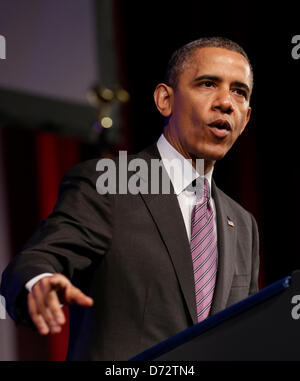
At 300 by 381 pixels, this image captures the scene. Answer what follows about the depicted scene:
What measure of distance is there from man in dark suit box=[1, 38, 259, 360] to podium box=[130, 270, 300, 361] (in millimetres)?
285

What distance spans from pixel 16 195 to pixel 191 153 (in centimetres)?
148

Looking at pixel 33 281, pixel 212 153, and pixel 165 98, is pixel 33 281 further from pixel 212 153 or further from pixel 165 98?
pixel 165 98

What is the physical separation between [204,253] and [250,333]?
1.59 feet

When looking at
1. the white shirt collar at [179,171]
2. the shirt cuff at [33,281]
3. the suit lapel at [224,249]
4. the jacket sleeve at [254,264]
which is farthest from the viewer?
the jacket sleeve at [254,264]

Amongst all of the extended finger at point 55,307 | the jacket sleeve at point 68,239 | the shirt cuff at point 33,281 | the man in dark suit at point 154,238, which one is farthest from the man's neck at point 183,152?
the extended finger at point 55,307

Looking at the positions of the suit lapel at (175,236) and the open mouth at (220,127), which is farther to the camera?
the open mouth at (220,127)

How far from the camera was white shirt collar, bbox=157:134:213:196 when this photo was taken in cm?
157

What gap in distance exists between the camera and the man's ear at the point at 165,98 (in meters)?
1.66

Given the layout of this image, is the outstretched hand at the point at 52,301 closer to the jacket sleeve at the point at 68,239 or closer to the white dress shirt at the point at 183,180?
the jacket sleeve at the point at 68,239

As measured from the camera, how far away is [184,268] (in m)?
1.40

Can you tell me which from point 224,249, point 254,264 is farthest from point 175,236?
point 254,264

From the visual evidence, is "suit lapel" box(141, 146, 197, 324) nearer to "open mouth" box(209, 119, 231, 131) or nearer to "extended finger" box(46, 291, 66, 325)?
"open mouth" box(209, 119, 231, 131)

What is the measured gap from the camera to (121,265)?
139 cm

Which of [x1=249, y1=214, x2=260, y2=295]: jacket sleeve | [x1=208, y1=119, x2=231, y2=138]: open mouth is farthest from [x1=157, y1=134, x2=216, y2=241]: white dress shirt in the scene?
[x1=249, y1=214, x2=260, y2=295]: jacket sleeve
